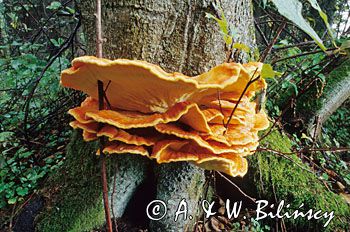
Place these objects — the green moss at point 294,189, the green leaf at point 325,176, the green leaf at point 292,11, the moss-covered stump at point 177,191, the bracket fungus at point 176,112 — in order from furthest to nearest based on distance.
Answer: the green leaf at point 325,176 → the green moss at point 294,189 → the moss-covered stump at point 177,191 → the bracket fungus at point 176,112 → the green leaf at point 292,11

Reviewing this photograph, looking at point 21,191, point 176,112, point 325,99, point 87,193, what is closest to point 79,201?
point 87,193

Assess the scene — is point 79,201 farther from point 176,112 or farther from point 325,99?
point 325,99

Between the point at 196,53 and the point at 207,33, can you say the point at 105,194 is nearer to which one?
the point at 196,53

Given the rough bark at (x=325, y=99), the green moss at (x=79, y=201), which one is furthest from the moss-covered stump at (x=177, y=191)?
the rough bark at (x=325, y=99)

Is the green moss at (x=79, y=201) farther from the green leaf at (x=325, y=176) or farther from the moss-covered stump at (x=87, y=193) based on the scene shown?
the green leaf at (x=325, y=176)

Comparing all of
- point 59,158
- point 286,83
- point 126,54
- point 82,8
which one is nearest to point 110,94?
point 126,54

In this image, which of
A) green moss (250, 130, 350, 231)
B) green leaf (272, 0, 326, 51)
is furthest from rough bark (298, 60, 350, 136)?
green leaf (272, 0, 326, 51)

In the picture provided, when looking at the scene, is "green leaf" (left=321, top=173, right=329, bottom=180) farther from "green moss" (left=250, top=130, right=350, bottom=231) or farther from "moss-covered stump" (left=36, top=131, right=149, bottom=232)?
"moss-covered stump" (left=36, top=131, right=149, bottom=232)
